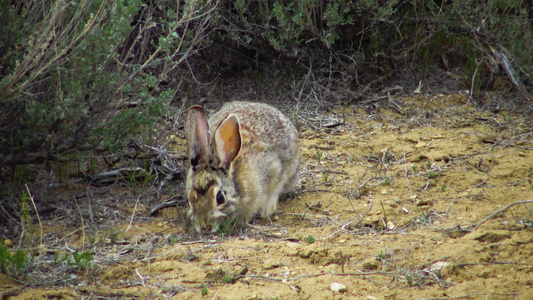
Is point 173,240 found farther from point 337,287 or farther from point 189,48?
point 189,48

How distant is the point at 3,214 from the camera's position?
4.48 m

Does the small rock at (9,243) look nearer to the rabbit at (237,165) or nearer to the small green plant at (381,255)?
the rabbit at (237,165)

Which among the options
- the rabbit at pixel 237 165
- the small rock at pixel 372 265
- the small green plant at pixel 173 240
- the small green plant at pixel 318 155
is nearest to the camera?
the small rock at pixel 372 265

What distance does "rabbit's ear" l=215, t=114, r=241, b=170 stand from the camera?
15.5 feet

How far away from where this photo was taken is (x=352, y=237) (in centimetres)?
444

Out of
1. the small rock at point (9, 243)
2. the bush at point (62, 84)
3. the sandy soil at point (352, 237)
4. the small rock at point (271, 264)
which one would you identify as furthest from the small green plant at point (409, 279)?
the small rock at point (9, 243)

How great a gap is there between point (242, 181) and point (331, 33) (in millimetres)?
2926

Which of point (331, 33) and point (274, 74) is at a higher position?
point (331, 33)

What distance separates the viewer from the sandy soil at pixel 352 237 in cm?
359

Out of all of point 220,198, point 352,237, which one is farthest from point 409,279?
point 220,198

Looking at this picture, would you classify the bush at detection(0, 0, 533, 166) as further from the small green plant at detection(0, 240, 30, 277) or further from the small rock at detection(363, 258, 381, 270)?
the small rock at detection(363, 258, 381, 270)

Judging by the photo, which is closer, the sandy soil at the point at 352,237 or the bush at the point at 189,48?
the sandy soil at the point at 352,237

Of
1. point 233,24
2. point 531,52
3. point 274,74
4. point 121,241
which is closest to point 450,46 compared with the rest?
point 531,52

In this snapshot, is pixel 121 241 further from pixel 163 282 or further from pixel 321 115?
pixel 321 115
